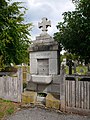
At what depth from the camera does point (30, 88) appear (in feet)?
26.2

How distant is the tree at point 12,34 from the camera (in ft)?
35.0

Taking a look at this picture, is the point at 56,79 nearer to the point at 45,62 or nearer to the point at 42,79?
the point at 42,79

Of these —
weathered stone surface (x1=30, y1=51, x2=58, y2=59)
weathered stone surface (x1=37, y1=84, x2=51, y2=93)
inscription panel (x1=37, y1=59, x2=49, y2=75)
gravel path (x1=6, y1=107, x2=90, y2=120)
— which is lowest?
gravel path (x1=6, y1=107, x2=90, y2=120)

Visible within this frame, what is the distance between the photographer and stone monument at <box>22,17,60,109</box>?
732cm

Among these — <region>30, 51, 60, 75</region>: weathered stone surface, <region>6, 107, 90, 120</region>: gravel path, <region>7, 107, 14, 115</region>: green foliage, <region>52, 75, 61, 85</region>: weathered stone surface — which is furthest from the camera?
<region>30, 51, 60, 75</region>: weathered stone surface

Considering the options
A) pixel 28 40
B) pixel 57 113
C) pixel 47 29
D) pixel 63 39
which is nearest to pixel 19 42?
pixel 28 40

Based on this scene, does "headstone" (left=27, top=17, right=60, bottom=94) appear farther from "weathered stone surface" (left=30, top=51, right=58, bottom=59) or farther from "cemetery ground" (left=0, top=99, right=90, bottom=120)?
"cemetery ground" (left=0, top=99, right=90, bottom=120)

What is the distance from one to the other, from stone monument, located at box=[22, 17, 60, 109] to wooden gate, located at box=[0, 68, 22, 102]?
0.60 m

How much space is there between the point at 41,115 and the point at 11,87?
213cm

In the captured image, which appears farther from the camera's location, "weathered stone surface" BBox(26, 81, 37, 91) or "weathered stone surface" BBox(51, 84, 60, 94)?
"weathered stone surface" BBox(26, 81, 37, 91)

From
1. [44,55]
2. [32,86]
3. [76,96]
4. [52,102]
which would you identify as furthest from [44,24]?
[76,96]

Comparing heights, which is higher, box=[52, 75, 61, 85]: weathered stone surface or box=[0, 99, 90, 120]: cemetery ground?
box=[52, 75, 61, 85]: weathered stone surface

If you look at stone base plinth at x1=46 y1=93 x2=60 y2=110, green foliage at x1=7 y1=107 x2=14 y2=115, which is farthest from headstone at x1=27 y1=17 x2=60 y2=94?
green foliage at x1=7 y1=107 x2=14 y2=115

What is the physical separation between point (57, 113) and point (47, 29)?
3848 millimetres
